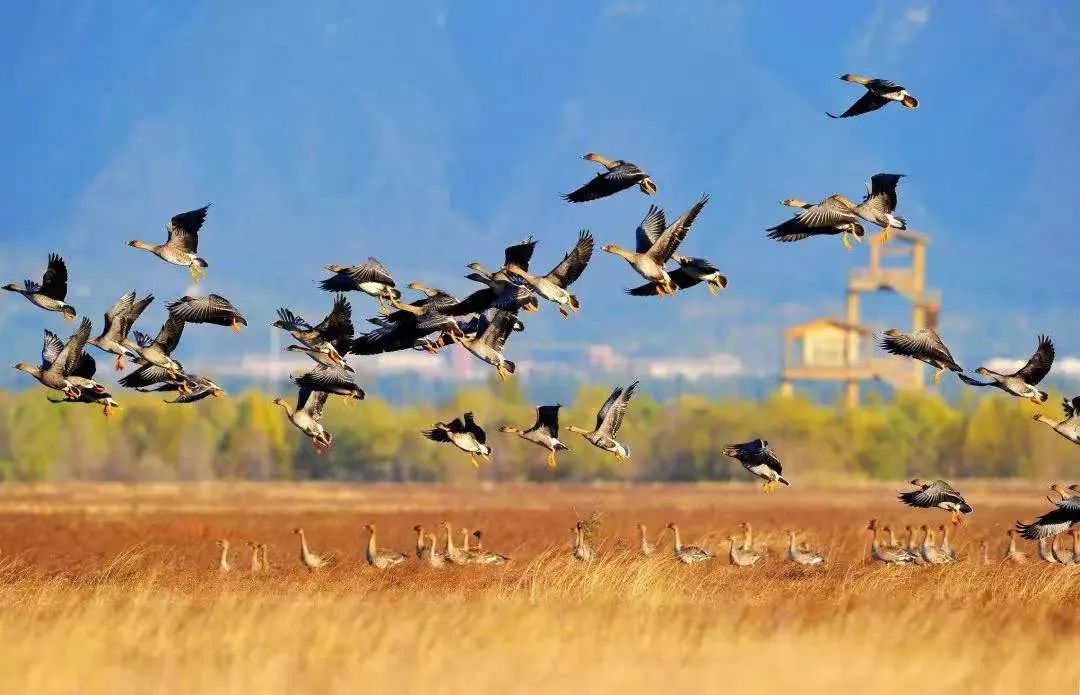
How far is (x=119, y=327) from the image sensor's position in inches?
1067

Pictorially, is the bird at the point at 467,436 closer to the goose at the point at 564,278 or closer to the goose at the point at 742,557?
the goose at the point at 564,278

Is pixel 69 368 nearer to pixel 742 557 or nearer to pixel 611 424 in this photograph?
pixel 611 424

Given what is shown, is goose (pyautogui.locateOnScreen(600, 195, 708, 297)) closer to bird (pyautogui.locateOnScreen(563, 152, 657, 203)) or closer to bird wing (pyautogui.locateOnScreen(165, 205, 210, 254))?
bird (pyautogui.locateOnScreen(563, 152, 657, 203))

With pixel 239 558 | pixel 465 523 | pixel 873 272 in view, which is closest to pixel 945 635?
pixel 239 558

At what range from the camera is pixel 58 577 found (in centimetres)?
3250

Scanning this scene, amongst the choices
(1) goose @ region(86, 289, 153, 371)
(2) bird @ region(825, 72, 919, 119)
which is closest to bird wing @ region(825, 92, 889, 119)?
(2) bird @ region(825, 72, 919, 119)

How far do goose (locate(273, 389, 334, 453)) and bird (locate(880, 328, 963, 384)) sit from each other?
6875mm

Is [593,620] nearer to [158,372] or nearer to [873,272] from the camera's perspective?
[158,372]

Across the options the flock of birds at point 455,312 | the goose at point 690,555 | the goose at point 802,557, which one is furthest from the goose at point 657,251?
the goose at point 802,557

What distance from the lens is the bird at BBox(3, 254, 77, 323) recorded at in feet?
88.5

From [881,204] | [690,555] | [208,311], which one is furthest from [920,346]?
[690,555]

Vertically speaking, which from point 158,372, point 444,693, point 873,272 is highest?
point 873,272

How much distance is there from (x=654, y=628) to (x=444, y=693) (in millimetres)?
4519

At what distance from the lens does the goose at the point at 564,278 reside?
25156 mm
